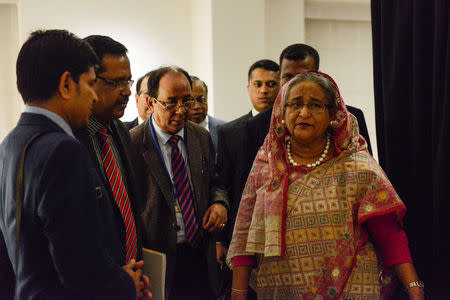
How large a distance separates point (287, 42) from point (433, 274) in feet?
13.2

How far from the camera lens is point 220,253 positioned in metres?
2.64

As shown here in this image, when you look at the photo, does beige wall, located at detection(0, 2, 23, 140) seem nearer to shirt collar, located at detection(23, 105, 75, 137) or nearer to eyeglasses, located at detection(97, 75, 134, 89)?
eyeglasses, located at detection(97, 75, 134, 89)

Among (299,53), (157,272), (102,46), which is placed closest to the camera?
(157,272)

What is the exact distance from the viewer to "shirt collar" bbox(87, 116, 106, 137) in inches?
73.8

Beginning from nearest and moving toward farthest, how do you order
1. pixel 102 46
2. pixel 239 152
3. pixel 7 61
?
1. pixel 102 46
2. pixel 239 152
3. pixel 7 61

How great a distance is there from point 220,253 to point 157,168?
0.59 m

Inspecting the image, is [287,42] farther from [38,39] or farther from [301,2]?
[38,39]

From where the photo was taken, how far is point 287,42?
5.73 meters

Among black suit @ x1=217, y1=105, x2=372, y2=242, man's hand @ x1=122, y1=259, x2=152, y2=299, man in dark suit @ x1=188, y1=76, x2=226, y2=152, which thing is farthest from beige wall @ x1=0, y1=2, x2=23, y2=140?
man's hand @ x1=122, y1=259, x2=152, y2=299

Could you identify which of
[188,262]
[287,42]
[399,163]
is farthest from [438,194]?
[287,42]

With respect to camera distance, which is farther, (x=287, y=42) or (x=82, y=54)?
(x=287, y=42)

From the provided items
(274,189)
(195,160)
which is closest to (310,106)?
(274,189)

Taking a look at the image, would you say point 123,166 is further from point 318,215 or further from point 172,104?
point 318,215

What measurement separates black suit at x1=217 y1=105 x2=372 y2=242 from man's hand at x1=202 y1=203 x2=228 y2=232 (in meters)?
0.16
